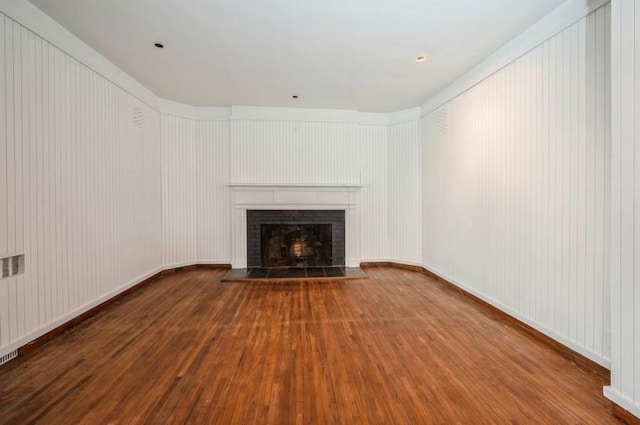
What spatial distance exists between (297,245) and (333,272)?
0.91 m

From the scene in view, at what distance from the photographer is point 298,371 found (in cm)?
215

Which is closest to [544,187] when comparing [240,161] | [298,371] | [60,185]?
[298,371]

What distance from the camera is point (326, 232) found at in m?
5.47

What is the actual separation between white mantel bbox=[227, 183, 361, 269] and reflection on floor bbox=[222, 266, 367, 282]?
38 centimetres

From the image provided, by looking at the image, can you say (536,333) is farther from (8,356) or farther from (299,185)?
(8,356)

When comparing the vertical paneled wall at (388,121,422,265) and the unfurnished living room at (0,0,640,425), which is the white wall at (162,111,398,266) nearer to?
the vertical paneled wall at (388,121,422,265)

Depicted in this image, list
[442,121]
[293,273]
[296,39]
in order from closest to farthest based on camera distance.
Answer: [296,39], [442,121], [293,273]

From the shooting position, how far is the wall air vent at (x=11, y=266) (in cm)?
228

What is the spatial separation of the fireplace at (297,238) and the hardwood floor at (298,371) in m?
1.93

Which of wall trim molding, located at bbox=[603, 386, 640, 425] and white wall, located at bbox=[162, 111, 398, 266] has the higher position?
white wall, located at bbox=[162, 111, 398, 266]

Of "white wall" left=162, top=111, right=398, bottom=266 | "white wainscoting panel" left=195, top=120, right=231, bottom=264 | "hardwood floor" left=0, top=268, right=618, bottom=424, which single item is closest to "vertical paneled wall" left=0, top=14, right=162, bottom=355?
"hardwood floor" left=0, top=268, right=618, bottom=424

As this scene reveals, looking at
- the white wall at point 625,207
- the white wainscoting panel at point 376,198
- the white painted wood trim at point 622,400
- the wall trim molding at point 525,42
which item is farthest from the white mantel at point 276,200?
the white painted wood trim at point 622,400

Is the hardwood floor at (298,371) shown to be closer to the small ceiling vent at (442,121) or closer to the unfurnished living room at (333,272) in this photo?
the unfurnished living room at (333,272)

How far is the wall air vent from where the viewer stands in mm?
2280
